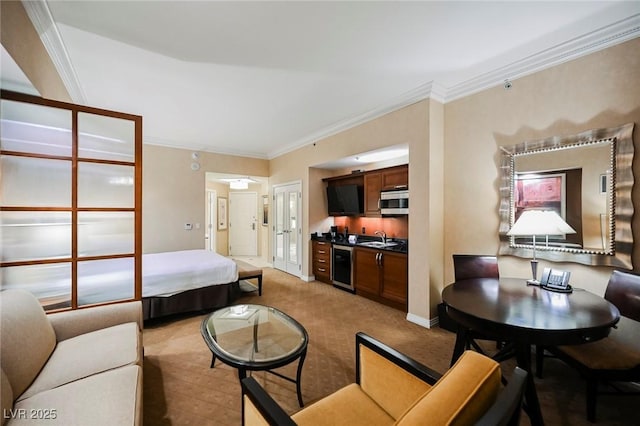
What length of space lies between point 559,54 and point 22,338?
15.0 ft

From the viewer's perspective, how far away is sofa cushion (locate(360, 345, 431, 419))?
3.97ft

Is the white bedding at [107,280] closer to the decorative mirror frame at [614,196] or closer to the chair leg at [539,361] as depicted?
the chair leg at [539,361]

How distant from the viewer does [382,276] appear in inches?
156

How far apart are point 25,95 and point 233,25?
1.61 m

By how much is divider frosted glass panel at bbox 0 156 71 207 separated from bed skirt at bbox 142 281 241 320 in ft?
5.53

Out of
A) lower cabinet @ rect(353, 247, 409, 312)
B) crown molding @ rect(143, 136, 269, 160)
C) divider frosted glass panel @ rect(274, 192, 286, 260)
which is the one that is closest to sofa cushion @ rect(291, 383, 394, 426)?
lower cabinet @ rect(353, 247, 409, 312)

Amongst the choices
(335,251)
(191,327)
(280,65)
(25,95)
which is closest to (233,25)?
(280,65)

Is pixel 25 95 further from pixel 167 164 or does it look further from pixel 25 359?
pixel 167 164

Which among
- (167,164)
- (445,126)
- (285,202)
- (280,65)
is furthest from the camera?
(285,202)

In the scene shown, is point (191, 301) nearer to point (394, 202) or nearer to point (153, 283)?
point (153, 283)

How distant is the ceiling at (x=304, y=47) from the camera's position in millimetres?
A: 1999

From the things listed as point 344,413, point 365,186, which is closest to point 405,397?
point 344,413

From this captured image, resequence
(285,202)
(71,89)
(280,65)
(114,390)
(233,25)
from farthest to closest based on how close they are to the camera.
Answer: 1. (285,202)
2. (71,89)
3. (280,65)
4. (233,25)
5. (114,390)

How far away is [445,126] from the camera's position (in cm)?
337
